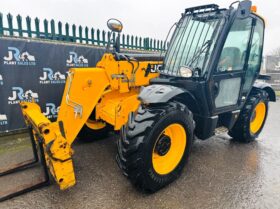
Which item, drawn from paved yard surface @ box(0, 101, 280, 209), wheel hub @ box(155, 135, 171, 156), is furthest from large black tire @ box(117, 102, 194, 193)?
paved yard surface @ box(0, 101, 280, 209)

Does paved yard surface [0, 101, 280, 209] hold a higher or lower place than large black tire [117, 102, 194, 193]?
lower

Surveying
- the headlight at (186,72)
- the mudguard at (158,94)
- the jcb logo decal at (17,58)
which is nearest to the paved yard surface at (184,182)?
the mudguard at (158,94)

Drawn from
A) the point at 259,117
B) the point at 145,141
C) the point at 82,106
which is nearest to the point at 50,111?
the point at 82,106

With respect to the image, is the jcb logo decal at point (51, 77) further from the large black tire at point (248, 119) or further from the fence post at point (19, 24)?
the large black tire at point (248, 119)

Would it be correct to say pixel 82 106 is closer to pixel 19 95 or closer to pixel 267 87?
pixel 19 95

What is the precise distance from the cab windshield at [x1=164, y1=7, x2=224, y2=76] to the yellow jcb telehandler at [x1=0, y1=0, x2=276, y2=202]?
0.01m

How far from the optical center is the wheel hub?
2.60 meters

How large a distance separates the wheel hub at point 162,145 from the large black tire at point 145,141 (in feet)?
0.39

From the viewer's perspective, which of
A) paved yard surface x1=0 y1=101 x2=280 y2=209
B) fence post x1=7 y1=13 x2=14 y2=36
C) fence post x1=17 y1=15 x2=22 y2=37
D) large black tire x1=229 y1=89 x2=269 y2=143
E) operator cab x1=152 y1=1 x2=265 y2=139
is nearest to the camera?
paved yard surface x1=0 y1=101 x2=280 y2=209

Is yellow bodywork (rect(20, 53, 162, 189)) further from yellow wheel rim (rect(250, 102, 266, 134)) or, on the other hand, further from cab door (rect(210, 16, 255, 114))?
yellow wheel rim (rect(250, 102, 266, 134))

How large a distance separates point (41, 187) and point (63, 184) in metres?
0.53

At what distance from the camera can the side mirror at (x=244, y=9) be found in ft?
8.90

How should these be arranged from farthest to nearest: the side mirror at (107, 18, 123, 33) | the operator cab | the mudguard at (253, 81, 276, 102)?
1. the mudguard at (253, 81, 276, 102)
2. the side mirror at (107, 18, 123, 33)
3. the operator cab

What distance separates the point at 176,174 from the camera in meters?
2.74
